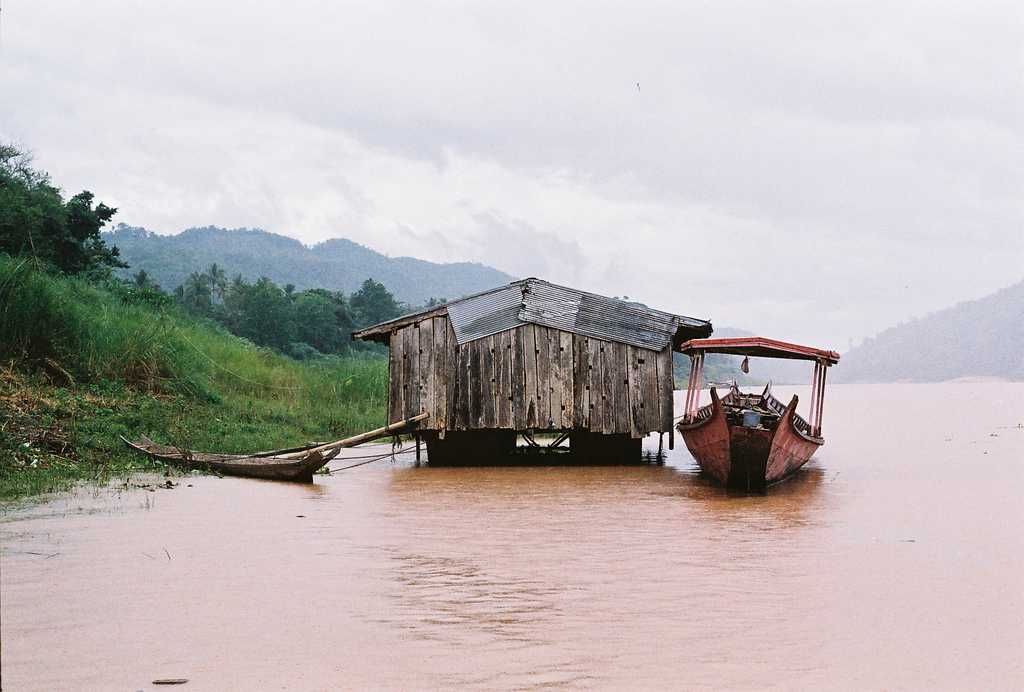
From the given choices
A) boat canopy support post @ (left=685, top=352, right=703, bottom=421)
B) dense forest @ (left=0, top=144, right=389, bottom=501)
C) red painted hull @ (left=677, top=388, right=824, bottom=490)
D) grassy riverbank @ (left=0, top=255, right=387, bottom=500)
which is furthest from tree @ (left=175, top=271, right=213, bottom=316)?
red painted hull @ (left=677, top=388, right=824, bottom=490)

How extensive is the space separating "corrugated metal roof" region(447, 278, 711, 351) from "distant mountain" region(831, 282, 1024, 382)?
101 meters

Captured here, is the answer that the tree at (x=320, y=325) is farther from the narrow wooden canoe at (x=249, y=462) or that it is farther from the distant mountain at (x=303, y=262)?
the distant mountain at (x=303, y=262)

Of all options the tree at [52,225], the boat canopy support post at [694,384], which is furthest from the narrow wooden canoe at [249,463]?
the tree at [52,225]

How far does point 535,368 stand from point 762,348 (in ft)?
11.6

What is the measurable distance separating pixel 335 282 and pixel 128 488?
106 m

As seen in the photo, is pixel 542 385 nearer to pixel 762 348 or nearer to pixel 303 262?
pixel 762 348

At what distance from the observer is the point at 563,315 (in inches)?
652

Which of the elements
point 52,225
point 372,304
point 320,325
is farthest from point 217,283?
point 52,225

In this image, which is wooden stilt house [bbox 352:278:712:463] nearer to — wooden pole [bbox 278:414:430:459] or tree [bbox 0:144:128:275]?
wooden pole [bbox 278:414:430:459]

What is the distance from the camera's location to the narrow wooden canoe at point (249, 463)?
13281 millimetres

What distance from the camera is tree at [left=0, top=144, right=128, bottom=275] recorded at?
2431 cm

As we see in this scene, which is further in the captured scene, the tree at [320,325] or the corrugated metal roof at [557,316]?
the tree at [320,325]

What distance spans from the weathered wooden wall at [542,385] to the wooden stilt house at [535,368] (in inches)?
0.6

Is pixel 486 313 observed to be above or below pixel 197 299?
below
